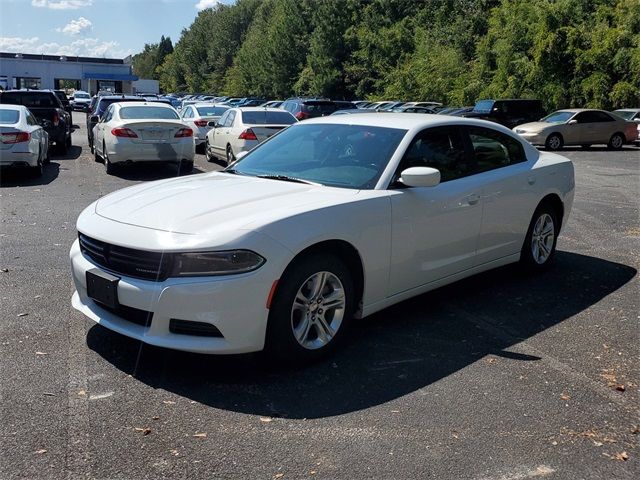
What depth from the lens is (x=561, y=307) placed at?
565 cm

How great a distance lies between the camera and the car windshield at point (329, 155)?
498 centimetres

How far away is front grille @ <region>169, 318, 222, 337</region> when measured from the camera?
392 cm

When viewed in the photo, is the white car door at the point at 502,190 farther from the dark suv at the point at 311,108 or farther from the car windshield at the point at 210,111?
the dark suv at the point at 311,108

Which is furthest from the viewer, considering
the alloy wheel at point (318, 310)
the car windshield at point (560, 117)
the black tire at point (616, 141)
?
the black tire at point (616, 141)

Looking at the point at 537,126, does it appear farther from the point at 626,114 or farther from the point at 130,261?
the point at 130,261

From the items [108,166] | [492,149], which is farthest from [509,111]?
[492,149]

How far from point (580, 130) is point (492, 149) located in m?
19.4

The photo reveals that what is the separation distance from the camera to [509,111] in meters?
27.5

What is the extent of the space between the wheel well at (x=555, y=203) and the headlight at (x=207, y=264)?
145 inches

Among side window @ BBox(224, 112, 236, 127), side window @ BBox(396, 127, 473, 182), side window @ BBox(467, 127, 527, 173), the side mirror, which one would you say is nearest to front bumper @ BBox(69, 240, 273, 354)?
the side mirror

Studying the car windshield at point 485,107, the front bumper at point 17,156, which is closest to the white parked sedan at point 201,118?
the front bumper at point 17,156

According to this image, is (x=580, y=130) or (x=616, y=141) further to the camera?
(x=616, y=141)

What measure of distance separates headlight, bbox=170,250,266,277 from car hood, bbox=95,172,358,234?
0.17m

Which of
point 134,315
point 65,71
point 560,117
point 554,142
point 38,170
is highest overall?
point 65,71
